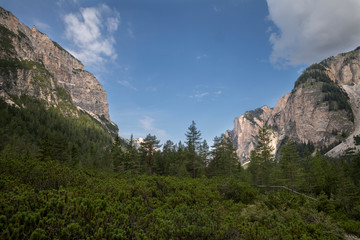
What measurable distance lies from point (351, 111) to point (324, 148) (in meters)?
52.8

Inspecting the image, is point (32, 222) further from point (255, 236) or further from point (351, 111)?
point (351, 111)

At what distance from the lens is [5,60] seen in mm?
127750

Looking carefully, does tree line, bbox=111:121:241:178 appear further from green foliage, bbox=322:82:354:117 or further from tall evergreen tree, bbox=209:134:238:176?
green foliage, bbox=322:82:354:117

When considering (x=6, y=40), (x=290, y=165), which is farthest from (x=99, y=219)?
(x=6, y=40)

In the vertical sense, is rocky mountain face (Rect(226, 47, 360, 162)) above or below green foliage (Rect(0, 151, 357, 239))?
above

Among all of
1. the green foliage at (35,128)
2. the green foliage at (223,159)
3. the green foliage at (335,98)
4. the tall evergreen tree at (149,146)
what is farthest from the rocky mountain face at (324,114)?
the tall evergreen tree at (149,146)

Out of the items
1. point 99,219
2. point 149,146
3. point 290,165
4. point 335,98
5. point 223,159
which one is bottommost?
point 99,219

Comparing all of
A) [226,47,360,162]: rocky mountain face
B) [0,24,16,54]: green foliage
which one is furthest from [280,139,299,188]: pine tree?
[0,24,16,54]: green foliage

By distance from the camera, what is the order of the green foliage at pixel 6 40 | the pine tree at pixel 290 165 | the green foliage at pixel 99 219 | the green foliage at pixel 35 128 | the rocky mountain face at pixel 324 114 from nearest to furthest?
the green foliage at pixel 99 219 < the pine tree at pixel 290 165 < the green foliage at pixel 35 128 < the green foliage at pixel 6 40 < the rocky mountain face at pixel 324 114

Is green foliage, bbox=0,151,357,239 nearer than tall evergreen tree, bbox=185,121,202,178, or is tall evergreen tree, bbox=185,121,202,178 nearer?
green foliage, bbox=0,151,357,239

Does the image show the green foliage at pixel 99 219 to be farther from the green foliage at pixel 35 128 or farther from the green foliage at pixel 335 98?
the green foliage at pixel 335 98

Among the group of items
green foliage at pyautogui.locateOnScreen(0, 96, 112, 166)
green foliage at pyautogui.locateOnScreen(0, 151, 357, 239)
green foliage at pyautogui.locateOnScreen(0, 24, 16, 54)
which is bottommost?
green foliage at pyautogui.locateOnScreen(0, 151, 357, 239)

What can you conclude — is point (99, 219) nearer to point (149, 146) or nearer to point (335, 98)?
point (149, 146)

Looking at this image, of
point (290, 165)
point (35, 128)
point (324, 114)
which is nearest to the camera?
point (290, 165)
